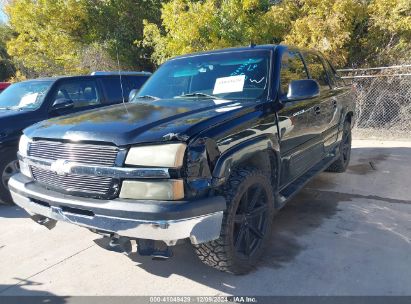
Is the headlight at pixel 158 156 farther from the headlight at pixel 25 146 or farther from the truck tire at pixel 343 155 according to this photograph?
the truck tire at pixel 343 155

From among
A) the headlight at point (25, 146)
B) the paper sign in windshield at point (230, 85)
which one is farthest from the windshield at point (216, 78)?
the headlight at point (25, 146)

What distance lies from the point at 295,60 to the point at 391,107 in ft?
19.9

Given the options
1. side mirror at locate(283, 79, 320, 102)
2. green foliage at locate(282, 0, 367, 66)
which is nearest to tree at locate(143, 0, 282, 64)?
green foliage at locate(282, 0, 367, 66)

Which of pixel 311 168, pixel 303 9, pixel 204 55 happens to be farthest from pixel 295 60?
pixel 303 9

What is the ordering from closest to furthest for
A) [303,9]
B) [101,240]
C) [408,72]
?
[101,240] < [408,72] < [303,9]

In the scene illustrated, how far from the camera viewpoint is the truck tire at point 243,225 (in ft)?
9.27

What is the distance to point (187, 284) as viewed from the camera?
122 inches

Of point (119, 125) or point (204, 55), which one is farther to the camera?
point (204, 55)

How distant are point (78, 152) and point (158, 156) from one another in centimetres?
66

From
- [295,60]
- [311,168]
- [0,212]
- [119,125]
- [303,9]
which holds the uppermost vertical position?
[303,9]

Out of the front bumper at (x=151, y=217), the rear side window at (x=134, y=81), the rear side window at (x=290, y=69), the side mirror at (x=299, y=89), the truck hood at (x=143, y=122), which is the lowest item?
the front bumper at (x=151, y=217)

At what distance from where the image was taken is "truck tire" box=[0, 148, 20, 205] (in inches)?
199

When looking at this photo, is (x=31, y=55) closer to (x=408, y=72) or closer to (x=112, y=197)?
(x=408, y=72)

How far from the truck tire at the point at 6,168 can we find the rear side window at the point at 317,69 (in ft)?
13.3
